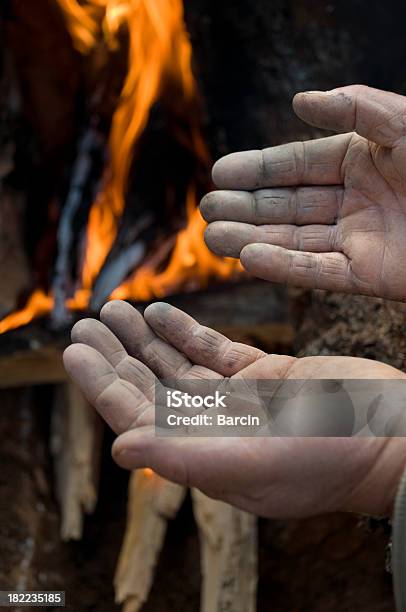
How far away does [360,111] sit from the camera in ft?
4.09

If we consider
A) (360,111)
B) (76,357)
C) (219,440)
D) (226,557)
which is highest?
(360,111)

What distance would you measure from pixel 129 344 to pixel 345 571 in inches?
43.2

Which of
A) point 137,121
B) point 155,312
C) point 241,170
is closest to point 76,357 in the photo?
point 155,312

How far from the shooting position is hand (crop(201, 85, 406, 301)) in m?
1.36

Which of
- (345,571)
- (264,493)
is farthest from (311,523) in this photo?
(264,493)

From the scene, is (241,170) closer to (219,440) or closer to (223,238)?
(223,238)

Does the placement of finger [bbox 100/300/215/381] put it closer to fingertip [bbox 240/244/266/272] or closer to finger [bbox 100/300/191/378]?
finger [bbox 100/300/191/378]

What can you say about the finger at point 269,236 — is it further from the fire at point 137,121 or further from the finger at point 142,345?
the fire at point 137,121

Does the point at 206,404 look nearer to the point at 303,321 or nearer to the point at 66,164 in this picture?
the point at 303,321

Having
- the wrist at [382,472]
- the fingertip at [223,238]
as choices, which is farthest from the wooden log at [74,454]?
the wrist at [382,472]

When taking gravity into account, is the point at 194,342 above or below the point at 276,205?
below

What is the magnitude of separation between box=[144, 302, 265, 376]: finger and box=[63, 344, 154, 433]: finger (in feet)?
0.48

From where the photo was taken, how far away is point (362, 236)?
1.38 metres

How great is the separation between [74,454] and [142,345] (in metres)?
1.01
